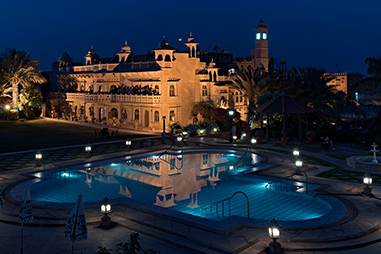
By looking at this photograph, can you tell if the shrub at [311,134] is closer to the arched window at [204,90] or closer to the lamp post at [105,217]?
the arched window at [204,90]

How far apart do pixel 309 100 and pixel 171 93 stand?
15.6 m

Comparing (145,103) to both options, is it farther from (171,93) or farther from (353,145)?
(353,145)

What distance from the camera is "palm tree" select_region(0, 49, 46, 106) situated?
51.0 meters

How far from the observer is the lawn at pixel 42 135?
30561 mm

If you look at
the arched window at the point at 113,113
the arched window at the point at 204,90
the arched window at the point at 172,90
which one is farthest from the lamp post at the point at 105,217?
the arched window at the point at 113,113

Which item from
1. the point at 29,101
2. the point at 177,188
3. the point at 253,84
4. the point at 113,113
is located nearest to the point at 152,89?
the point at 113,113

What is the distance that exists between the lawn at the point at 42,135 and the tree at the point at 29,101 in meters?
4.08

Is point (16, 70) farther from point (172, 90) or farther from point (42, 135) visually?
point (172, 90)

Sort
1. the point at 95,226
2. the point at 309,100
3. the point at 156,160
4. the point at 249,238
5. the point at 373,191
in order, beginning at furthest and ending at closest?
the point at 309,100 < the point at 156,160 < the point at 373,191 < the point at 95,226 < the point at 249,238

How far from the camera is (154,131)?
137 feet

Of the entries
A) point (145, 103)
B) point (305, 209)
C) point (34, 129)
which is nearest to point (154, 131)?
point (145, 103)

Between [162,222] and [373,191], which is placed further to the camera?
[373,191]

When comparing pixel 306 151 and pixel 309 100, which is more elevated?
pixel 309 100

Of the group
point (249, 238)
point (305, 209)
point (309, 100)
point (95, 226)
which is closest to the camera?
point (249, 238)
